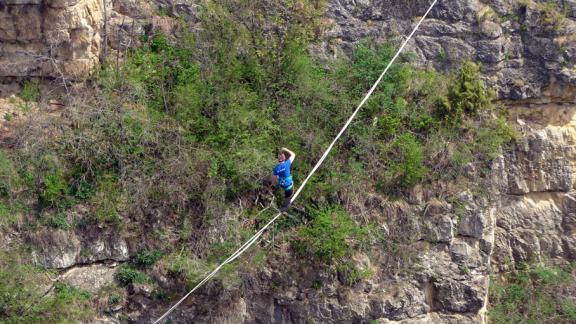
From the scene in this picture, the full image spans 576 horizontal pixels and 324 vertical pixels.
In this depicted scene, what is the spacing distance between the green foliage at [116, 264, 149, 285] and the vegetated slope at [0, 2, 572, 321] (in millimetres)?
19

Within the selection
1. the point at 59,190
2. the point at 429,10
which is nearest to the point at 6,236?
the point at 59,190

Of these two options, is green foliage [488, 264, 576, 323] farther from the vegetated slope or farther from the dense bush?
the dense bush

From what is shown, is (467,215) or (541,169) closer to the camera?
(467,215)

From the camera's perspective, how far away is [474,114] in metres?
11.4

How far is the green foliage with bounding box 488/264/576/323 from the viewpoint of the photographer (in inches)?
476

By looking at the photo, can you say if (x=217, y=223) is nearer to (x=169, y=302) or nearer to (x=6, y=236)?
(x=169, y=302)

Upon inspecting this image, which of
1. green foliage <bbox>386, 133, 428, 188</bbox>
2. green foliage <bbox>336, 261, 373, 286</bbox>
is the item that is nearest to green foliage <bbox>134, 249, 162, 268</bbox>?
green foliage <bbox>336, 261, 373, 286</bbox>

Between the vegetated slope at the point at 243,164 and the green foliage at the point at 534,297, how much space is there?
1.55m

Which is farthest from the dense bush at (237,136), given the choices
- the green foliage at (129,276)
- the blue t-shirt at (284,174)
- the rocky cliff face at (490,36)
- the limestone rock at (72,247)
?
the blue t-shirt at (284,174)

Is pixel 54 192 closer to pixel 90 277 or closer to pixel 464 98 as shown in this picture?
pixel 90 277

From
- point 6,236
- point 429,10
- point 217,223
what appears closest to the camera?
point 6,236

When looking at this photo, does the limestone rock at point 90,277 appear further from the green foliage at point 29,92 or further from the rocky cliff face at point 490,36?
the rocky cliff face at point 490,36

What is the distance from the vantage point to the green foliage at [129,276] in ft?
31.9

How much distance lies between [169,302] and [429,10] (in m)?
7.08
